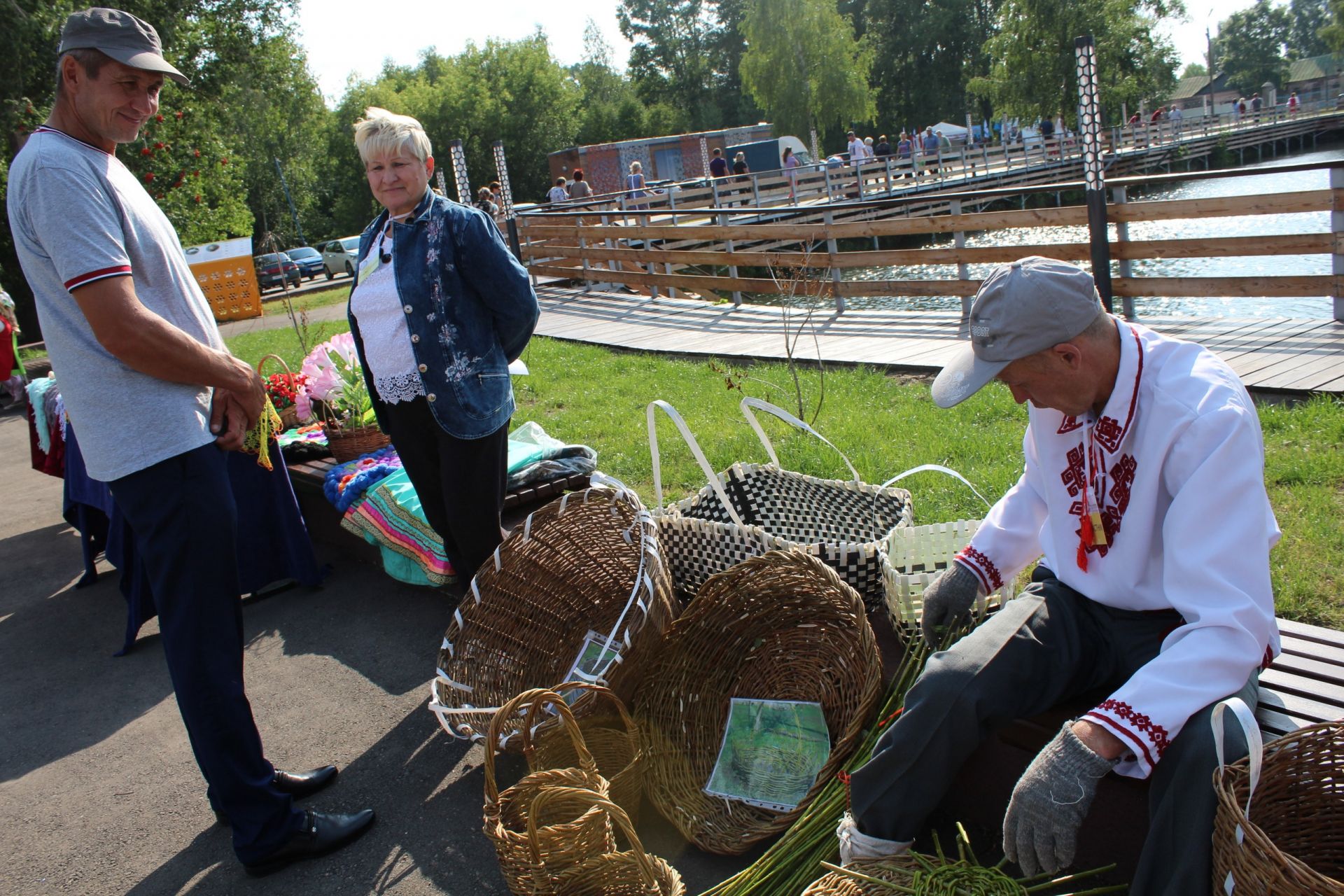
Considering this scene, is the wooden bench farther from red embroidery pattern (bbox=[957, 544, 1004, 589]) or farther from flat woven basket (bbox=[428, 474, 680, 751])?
flat woven basket (bbox=[428, 474, 680, 751])

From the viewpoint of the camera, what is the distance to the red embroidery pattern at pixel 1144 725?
5.33 feet

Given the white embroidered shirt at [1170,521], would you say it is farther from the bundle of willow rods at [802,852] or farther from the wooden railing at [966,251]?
the wooden railing at [966,251]

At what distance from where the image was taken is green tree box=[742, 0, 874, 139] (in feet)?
162

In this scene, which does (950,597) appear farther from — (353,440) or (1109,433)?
(353,440)

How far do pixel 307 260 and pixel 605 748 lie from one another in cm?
3104

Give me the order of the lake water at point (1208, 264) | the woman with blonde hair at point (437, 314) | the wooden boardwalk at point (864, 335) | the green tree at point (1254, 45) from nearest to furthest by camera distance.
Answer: the woman with blonde hair at point (437, 314), the wooden boardwalk at point (864, 335), the lake water at point (1208, 264), the green tree at point (1254, 45)

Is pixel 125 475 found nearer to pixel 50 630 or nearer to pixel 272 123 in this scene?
pixel 50 630

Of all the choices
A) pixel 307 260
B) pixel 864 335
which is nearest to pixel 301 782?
pixel 864 335

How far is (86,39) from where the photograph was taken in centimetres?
224

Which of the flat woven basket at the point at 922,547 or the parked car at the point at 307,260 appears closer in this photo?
the flat woven basket at the point at 922,547

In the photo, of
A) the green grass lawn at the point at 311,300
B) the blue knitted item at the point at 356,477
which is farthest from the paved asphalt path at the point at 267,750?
the green grass lawn at the point at 311,300

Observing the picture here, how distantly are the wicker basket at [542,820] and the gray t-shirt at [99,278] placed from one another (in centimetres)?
112

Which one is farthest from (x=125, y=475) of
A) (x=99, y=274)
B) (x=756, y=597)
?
(x=756, y=597)

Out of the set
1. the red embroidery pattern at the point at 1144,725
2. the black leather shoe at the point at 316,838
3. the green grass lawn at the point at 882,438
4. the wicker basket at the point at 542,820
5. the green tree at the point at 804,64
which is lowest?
the black leather shoe at the point at 316,838
